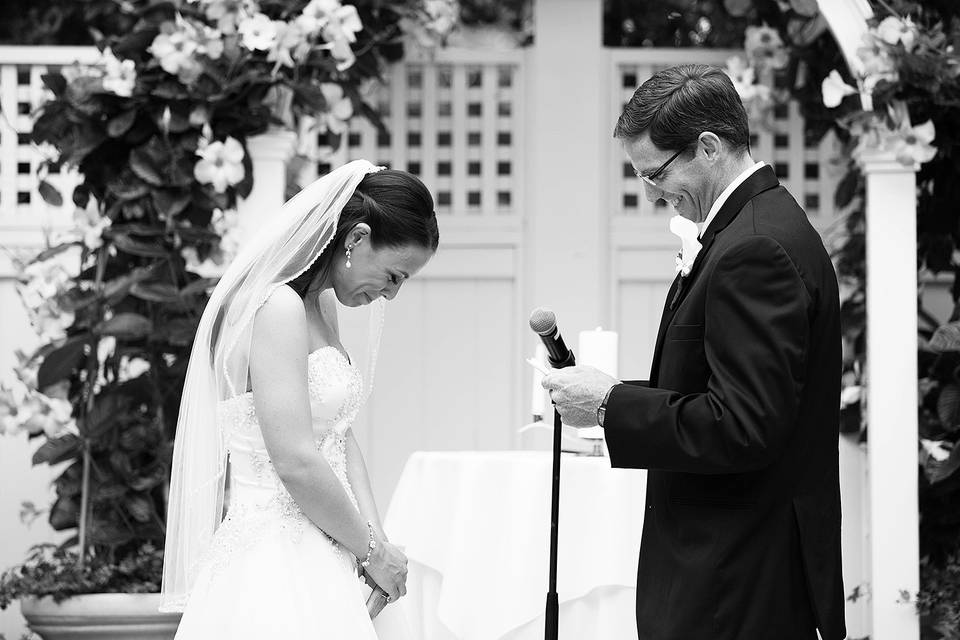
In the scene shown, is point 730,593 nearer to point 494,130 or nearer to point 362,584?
point 362,584

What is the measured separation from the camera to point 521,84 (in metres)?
5.23

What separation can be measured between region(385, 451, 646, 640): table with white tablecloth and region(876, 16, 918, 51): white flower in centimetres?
164

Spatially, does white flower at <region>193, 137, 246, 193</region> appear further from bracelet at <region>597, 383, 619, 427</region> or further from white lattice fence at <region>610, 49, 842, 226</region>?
bracelet at <region>597, 383, 619, 427</region>

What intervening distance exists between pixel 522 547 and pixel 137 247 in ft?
5.33

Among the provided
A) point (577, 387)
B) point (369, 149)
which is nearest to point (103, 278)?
point (369, 149)

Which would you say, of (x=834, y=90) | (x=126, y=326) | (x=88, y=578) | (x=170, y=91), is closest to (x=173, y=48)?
(x=170, y=91)

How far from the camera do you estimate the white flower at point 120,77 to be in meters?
3.94

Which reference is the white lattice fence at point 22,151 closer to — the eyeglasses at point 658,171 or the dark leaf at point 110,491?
the dark leaf at point 110,491

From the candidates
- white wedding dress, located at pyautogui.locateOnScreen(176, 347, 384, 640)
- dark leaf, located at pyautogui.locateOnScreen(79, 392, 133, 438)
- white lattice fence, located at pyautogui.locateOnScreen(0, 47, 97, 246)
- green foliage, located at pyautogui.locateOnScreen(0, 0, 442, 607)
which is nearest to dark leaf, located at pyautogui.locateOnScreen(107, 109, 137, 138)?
green foliage, located at pyautogui.locateOnScreen(0, 0, 442, 607)

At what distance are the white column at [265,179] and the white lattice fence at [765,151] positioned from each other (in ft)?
5.35

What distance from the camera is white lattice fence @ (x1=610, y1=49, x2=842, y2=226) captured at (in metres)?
5.11

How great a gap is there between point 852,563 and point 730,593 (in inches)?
105

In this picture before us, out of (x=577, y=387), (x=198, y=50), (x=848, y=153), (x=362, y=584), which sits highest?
(x=198, y=50)

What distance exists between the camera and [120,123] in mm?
3998
